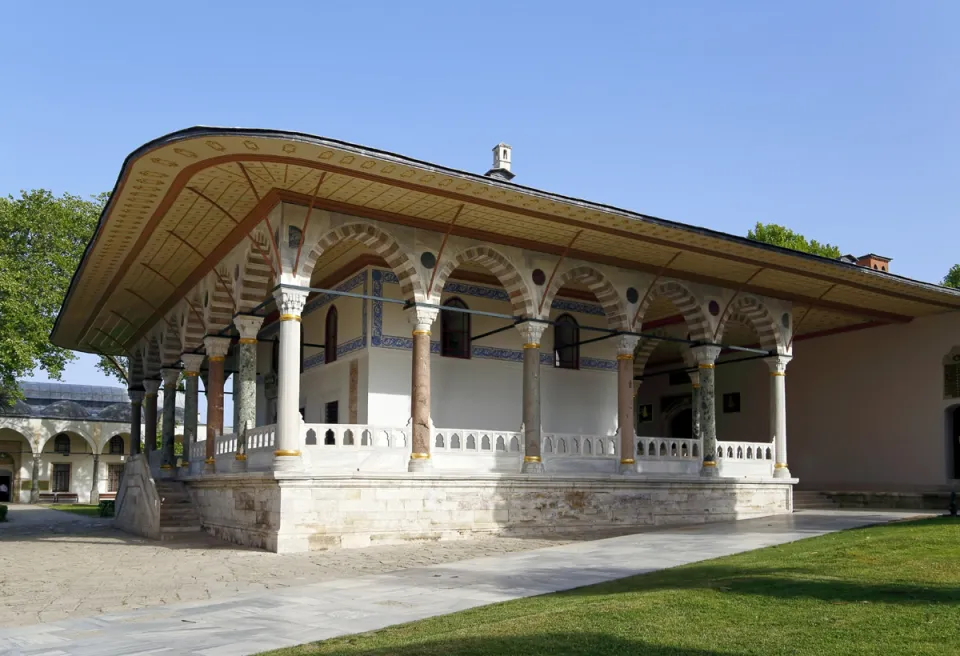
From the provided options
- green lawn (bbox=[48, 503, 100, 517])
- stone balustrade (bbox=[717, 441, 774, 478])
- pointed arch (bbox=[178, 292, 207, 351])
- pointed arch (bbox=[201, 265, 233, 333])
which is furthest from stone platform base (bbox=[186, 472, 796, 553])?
green lawn (bbox=[48, 503, 100, 517])

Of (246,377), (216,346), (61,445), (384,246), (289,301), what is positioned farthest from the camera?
(61,445)

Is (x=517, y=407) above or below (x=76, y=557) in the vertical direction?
above

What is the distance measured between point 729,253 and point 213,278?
7.71 meters

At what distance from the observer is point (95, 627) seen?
243 inches

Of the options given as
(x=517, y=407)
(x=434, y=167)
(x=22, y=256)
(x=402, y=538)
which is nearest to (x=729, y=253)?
(x=517, y=407)

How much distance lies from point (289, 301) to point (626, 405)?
539 cm

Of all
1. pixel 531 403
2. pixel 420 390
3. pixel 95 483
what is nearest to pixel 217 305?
pixel 420 390

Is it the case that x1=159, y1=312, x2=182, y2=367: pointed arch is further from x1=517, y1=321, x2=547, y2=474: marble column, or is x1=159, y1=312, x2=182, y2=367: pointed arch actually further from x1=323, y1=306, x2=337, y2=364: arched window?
x1=517, y1=321, x2=547, y2=474: marble column

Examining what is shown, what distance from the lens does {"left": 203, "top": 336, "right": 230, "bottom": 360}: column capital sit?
14258 millimetres

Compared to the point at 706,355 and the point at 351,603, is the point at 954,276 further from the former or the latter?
the point at 351,603

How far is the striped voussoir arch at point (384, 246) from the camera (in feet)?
37.8

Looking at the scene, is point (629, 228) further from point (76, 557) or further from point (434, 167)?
point (76, 557)

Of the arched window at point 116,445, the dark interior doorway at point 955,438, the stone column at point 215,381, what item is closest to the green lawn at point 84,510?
the arched window at point 116,445

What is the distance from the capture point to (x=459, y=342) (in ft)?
49.2
